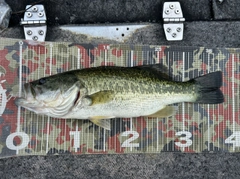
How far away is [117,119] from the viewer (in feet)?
9.63

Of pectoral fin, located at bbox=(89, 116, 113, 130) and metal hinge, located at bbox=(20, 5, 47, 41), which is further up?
metal hinge, located at bbox=(20, 5, 47, 41)

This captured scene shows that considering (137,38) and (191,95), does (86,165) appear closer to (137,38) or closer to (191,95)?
(191,95)

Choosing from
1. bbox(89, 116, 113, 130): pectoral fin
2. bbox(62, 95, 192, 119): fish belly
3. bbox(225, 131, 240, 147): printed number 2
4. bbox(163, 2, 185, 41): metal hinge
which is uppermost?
bbox(163, 2, 185, 41): metal hinge

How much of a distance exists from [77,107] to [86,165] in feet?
2.60

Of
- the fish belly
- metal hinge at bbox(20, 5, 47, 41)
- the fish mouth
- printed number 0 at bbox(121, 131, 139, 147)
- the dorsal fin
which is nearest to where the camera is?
the fish mouth

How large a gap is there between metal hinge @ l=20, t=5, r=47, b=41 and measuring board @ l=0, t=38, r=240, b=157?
0.12m

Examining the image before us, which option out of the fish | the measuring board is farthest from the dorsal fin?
the measuring board

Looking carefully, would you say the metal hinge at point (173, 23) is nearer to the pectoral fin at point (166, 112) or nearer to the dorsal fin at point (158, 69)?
the dorsal fin at point (158, 69)

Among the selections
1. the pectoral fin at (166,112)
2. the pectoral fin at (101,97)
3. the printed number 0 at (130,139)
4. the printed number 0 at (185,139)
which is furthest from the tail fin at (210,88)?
the pectoral fin at (101,97)

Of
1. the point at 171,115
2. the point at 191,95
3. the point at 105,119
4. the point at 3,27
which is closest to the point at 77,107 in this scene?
the point at 105,119

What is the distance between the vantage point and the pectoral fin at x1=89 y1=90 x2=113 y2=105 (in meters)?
2.52

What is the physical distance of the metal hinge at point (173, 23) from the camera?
312 centimetres

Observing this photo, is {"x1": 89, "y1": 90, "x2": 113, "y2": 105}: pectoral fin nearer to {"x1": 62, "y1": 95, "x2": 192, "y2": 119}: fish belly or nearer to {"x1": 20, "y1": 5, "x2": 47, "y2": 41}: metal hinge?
{"x1": 62, "y1": 95, "x2": 192, "y2": 119}: fish belly

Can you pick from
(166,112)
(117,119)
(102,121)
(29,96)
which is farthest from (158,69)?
(29,96)
